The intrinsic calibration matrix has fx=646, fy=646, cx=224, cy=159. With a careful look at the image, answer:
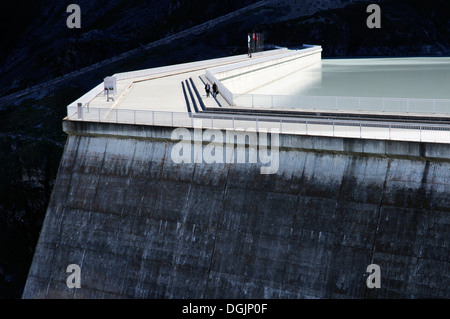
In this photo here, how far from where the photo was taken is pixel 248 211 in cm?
3130

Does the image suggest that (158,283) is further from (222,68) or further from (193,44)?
(193,44)

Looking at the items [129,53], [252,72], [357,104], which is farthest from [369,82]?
[129,53]

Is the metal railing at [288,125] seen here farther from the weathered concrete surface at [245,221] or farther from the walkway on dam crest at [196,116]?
the weathered concrete surface at [245,221]

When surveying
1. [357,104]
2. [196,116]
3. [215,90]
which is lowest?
[196,116]

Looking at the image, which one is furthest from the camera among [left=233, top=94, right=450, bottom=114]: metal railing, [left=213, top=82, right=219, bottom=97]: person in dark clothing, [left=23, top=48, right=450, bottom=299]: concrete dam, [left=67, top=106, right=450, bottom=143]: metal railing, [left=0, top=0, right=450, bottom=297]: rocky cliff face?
[left=0, top=0, right=450, bottom=297]: rocky cliff face

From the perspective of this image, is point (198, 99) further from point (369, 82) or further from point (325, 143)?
point (369, 82)

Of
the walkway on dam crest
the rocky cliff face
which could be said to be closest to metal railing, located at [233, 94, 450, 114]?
the walkway on dam crest

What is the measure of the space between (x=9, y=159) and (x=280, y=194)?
62.3 m

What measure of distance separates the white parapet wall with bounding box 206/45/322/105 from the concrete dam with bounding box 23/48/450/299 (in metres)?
12.4

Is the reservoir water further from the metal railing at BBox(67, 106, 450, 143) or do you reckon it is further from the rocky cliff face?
the metal railing at BBox(67, 106, 450, 143)

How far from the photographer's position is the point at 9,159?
8500 cm

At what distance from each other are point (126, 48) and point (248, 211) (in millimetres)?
143941

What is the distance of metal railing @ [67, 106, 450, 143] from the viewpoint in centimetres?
3158
